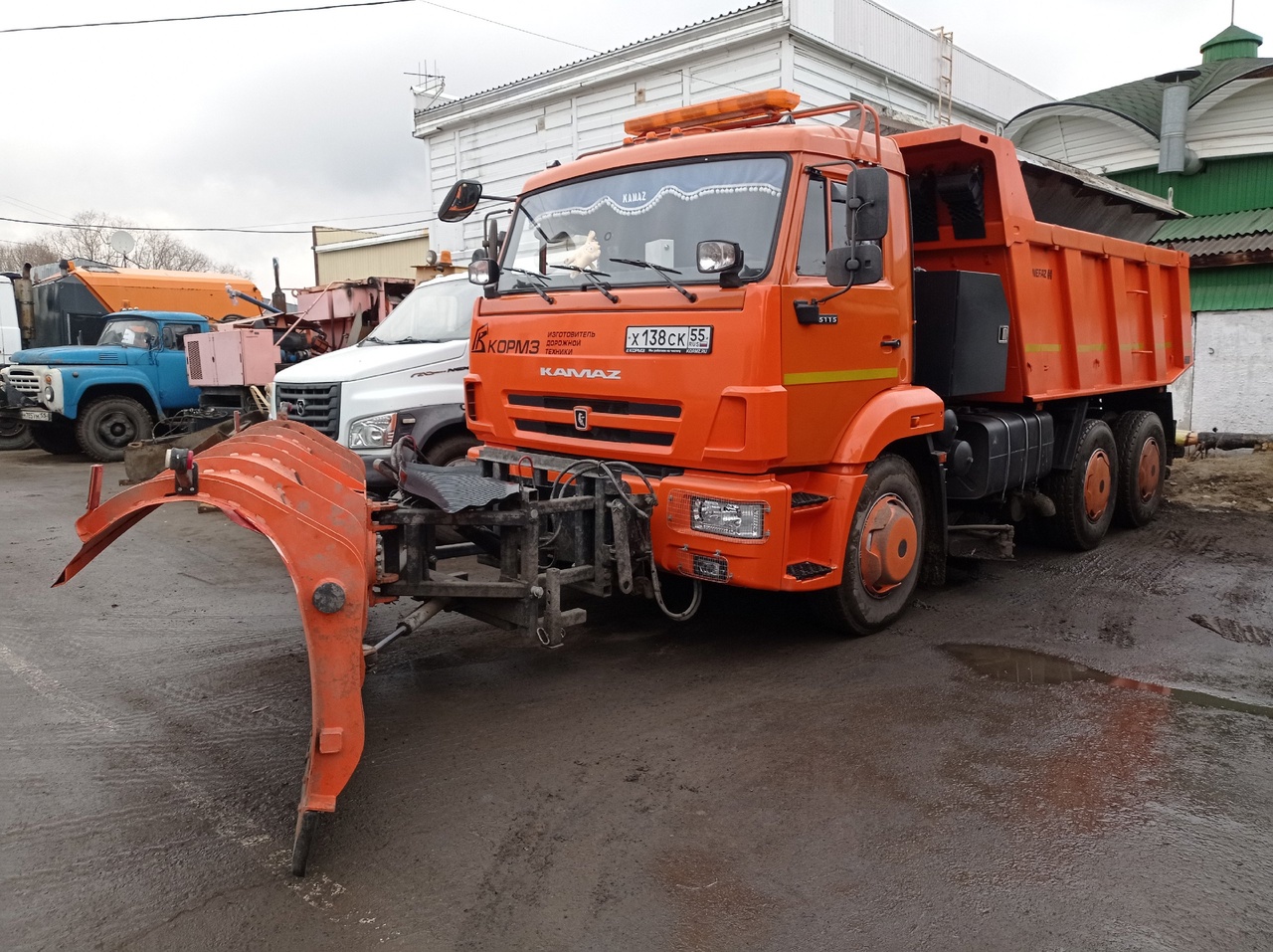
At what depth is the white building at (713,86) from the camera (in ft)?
47.6

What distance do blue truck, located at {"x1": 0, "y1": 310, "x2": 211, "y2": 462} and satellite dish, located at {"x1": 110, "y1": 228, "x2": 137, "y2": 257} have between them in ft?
28.7

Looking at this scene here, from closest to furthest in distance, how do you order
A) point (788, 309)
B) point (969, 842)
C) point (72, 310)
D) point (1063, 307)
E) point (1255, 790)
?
point (969, 842)
point (1255, 790)
point (788, 309)
point (1063, 307)
point (72, 310)

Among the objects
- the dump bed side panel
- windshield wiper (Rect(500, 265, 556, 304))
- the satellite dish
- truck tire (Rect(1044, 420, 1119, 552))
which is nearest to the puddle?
the dump bed side panel

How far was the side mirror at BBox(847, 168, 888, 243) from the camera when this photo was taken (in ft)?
15.5

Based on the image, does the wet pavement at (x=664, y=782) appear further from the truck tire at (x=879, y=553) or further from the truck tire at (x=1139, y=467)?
the truck tire at (x=1139, y=467)

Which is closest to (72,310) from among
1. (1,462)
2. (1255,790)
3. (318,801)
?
(1,462)

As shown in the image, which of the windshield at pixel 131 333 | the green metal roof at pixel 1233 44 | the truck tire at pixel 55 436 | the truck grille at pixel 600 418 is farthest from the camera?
the green metal roof at pixel 1233 44

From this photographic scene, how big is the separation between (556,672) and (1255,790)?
3.19 metres

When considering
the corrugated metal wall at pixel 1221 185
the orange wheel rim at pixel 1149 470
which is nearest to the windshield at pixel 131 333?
the orange wheel rim at pixel 1149 470

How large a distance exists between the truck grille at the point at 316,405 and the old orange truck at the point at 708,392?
237 centimetres

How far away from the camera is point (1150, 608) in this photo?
6.43 m

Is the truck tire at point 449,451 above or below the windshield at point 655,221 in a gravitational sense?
below

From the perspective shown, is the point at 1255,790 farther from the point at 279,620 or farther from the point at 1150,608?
the point at 279,620

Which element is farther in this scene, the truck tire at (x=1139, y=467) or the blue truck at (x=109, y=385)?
the blue truck at (x=109, y=385)
